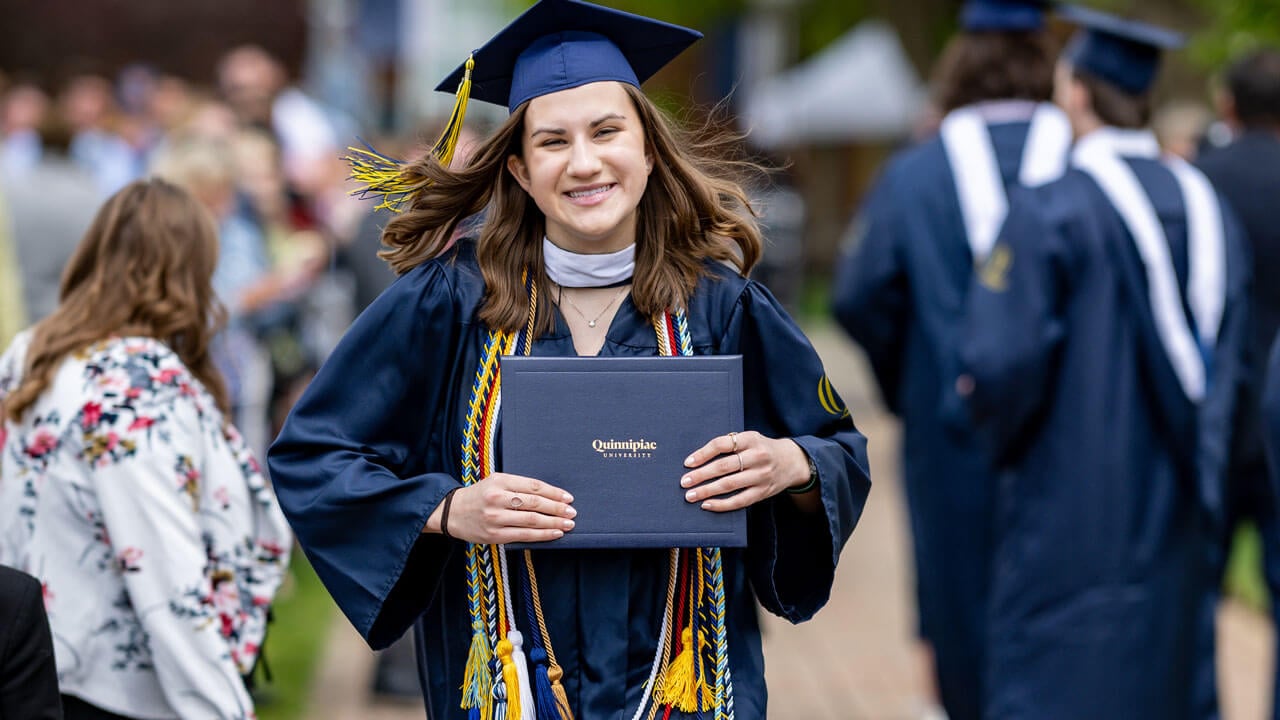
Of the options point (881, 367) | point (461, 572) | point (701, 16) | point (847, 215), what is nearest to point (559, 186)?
point (461, 572)

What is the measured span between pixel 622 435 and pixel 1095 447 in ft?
7.85

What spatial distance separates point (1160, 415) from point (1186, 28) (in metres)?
10.3

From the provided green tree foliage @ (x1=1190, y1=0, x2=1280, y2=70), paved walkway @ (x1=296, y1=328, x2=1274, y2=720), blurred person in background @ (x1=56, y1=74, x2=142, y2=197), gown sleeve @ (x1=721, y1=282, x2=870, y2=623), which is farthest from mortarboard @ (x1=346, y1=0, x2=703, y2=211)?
blurred person in background @ (x1=56, y1=74, x2=142, y2=197)

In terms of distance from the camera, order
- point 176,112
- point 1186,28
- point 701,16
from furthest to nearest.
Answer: point 701,16
point 1186,28
point 176,112

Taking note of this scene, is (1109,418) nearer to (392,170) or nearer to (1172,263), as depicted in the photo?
(1172,263)

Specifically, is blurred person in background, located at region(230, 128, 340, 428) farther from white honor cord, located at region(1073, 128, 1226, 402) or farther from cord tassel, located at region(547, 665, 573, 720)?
cord tassel, located at region(547, 665, 573, 720)

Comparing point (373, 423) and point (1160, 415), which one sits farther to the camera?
point (1160, 415)

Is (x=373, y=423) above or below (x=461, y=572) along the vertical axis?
above

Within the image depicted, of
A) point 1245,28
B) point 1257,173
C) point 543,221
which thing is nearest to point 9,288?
point 543,221

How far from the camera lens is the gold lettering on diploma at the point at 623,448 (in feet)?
8.98

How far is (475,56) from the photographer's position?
2.91 m

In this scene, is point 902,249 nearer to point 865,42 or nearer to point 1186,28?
point 1186,28

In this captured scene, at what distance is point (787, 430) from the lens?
298cm

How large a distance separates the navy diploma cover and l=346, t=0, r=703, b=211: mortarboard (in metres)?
0.49
